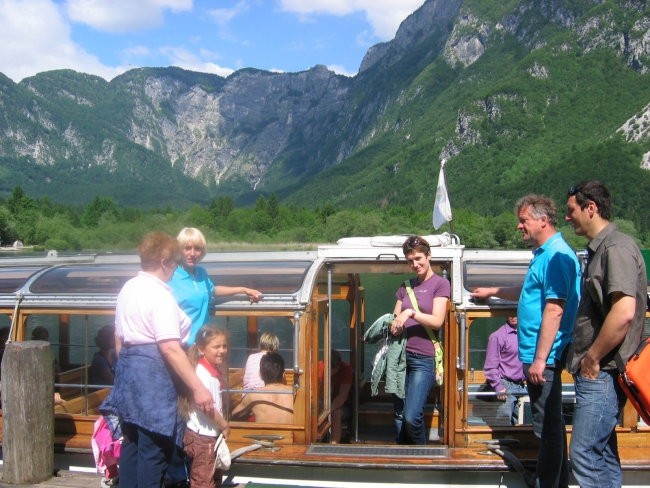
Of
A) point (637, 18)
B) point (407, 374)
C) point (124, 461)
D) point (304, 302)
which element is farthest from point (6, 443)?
point (637, 18)

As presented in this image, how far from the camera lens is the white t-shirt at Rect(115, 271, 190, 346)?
4660 mm

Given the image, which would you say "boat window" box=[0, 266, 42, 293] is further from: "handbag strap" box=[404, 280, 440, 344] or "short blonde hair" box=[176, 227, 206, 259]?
"handbag strap" box=[404, 280, 440, 344]

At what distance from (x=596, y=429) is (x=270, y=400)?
315 centimetres

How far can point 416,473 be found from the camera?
6.38 metres

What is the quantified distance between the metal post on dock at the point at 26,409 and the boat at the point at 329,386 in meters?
0.54

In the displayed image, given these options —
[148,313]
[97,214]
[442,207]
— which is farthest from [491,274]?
[97,214]

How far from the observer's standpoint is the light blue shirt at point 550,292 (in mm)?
4953

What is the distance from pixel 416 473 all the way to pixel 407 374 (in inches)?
33.8

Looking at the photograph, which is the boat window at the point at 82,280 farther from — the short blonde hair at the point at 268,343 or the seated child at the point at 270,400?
the seated child at the point at 270,400

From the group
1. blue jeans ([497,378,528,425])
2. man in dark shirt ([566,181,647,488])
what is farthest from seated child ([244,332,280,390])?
man in dark shirt ([566,181,647,488])

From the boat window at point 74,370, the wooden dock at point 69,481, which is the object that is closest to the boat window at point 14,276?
the boat window at point 74,370

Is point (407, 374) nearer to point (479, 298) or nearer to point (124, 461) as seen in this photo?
point (479, 298)

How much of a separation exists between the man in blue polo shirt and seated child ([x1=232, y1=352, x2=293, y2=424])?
2.36m

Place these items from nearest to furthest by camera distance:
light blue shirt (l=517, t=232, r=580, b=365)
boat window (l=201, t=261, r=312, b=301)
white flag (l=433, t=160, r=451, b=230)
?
light blue shirt (l=517, t=232, r=580, b=365), boat window (l=201, t=261, r=312, b=301), white flag (l=433, t=160, r=451, b=230)
